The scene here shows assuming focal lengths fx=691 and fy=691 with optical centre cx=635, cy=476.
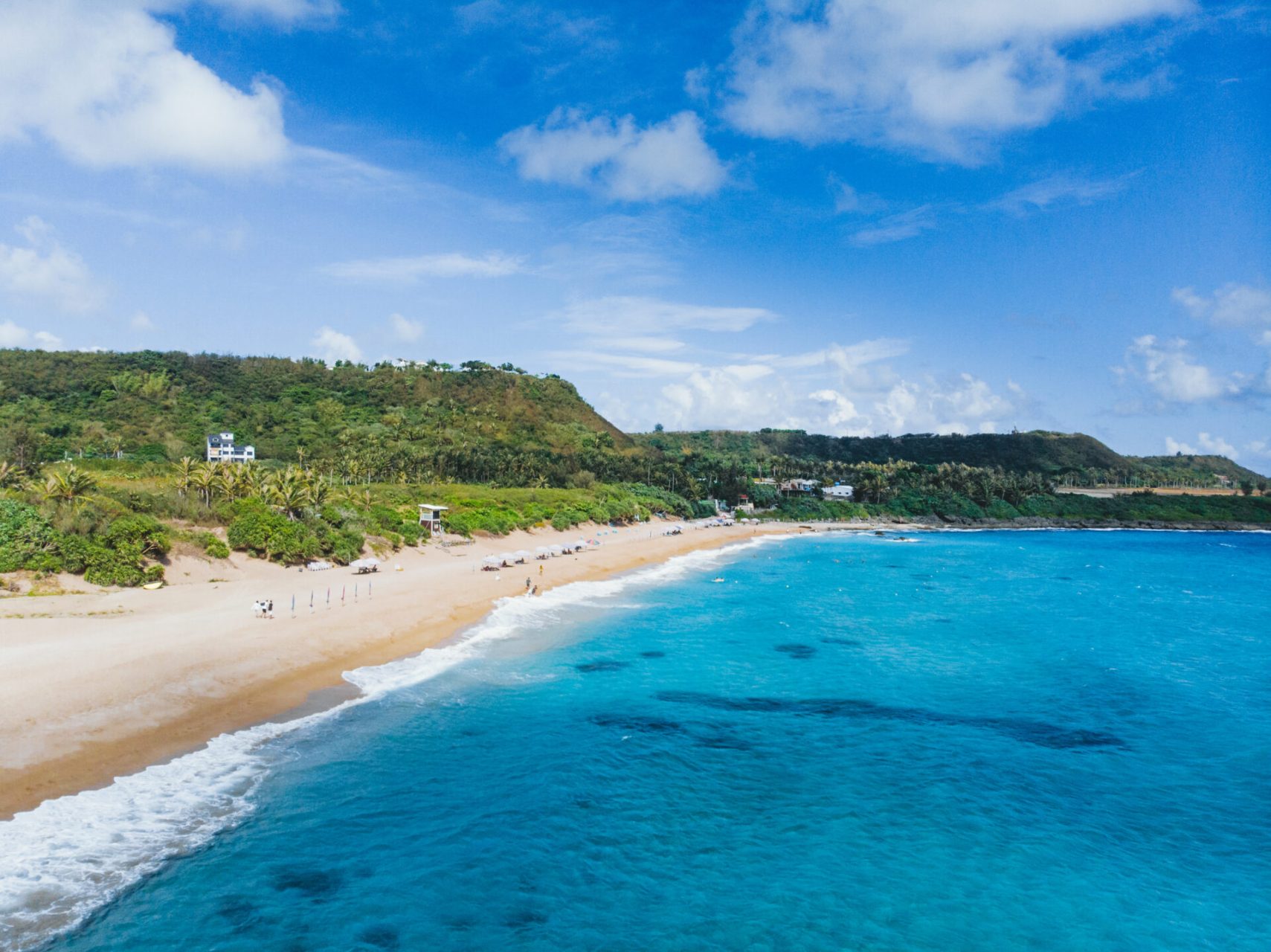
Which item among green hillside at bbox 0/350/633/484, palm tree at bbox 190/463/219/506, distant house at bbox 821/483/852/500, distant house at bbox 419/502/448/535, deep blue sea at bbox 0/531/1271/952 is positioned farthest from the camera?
distant house at bbox 821/483/852/500

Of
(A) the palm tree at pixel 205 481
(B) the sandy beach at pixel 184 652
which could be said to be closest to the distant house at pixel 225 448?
(A) the palm tree at pixel 205 481

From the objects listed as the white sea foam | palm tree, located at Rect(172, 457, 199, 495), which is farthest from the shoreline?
palm tree, located at Rect(172, 457, 199, 495)

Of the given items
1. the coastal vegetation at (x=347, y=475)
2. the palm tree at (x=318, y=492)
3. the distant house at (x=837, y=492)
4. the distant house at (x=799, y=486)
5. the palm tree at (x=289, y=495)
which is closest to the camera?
the coastal vegetation at (x=347, y=475)

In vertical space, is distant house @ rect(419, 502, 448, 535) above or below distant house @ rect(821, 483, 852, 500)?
below

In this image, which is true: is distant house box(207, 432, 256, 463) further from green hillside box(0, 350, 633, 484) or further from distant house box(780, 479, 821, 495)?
distant house box(780, 479, 821, 495)

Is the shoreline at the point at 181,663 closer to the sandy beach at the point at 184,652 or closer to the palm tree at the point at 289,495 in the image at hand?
the sandy beach at the point at 184,652

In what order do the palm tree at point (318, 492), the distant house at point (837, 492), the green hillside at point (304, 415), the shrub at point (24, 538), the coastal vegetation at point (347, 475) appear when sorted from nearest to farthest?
the shrub at point (24, 538), the coastal vegetation at point (347, 475), the palm tree at point (318, 492), the green hillside at point (304, 415), the distant house at point (837, 492)
